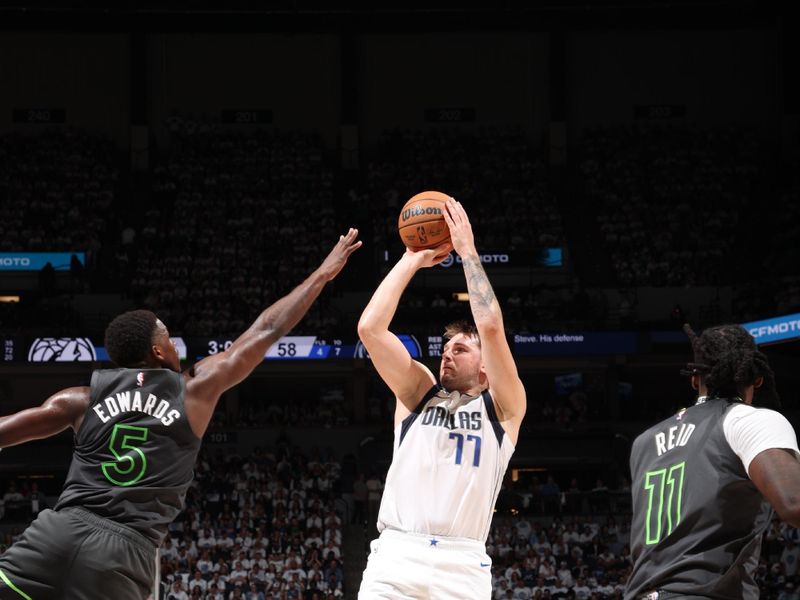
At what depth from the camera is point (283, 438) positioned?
84.0 feet

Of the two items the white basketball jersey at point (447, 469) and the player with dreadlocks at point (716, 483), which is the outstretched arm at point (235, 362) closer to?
the white basketball jersey at point (447, 469)

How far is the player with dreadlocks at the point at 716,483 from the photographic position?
3.61 m

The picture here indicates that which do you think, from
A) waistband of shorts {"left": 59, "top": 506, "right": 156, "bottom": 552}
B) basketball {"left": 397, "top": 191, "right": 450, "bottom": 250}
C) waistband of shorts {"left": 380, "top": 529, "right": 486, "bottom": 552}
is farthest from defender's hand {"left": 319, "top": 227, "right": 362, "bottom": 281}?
waistband of shorts {"left": 59, "top": 506, "right": 156, "bottom": 552}

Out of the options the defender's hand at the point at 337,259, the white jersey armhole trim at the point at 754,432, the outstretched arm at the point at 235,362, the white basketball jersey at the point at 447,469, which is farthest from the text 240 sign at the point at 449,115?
the white jersey armhole trim at the point at 754,432

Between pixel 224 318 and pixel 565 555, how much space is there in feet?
31.6

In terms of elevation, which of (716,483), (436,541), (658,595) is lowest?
(658,595)

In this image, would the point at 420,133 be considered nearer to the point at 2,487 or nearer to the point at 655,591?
the point at 2,487

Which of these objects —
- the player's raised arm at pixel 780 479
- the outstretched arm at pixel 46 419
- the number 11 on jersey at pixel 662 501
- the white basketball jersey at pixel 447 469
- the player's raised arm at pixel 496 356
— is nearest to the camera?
the player's raised arm at pixel 780 479

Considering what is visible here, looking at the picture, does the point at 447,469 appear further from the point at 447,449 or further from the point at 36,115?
the point at 36,115

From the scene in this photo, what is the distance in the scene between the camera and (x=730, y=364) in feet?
13.0

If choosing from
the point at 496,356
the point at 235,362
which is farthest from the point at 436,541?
the point at 235,362

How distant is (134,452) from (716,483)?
2.32m

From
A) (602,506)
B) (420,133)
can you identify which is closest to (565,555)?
(602,506)

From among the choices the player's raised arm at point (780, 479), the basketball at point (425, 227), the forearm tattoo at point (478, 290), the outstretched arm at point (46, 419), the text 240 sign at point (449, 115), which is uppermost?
the text 240 sign at point (449, 115)
